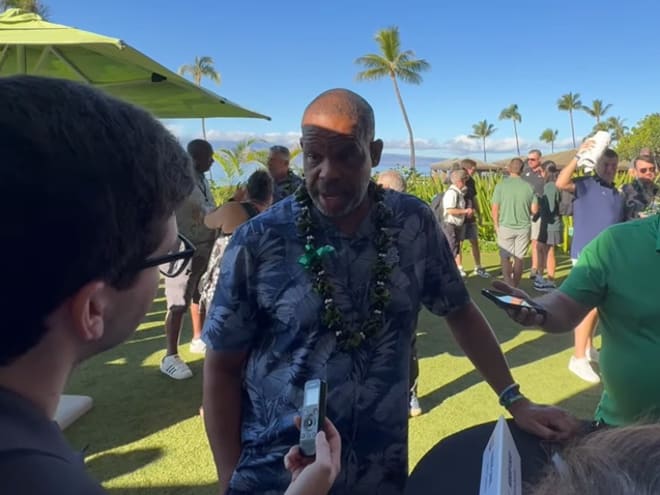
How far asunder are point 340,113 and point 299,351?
712 mm

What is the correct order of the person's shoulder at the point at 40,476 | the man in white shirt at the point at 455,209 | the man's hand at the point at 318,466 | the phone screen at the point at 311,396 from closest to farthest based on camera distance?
the person's shoulder at the point at 40,476 < the man's hand at the point at 318,466 < the phone screen at the point at 311,396 < the man in white shirt at the point at 455,209

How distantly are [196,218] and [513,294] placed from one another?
3.36 meters

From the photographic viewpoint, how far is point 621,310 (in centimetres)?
171

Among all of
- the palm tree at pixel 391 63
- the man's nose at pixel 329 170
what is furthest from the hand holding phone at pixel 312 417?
the palm tree at pixel 391 63

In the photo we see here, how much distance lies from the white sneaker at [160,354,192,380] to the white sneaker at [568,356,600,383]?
3.46 m

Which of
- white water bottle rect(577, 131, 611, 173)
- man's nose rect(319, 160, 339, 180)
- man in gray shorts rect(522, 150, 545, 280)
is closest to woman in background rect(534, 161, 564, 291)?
man in gray shorts rect(522, 150, 545, 280)

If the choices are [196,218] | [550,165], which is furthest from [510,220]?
[196,218]

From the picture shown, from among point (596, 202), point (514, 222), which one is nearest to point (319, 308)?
point (596, 202)

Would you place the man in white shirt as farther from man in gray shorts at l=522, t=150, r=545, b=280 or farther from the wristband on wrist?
the wristband on wrist

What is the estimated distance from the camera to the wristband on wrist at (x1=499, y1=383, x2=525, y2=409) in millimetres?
1647

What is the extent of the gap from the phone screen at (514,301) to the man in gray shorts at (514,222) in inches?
249

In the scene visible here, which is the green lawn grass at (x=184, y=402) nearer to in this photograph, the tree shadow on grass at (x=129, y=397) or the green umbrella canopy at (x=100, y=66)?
the tree shadow on grass at (x=129, y=397)

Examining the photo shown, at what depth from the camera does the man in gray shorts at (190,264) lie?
14.9 feet

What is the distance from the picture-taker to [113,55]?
3.85 meters
